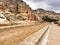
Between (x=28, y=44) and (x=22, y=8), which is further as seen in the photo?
(x=22, y=8)

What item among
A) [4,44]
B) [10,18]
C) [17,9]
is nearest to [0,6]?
[10,18]

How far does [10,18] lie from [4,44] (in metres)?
38.9

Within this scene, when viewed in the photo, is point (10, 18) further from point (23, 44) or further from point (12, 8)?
point (23, 44)

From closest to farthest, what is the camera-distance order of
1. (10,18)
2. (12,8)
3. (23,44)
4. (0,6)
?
1. (23,44)
2. (10,18)
3. (0,6)
4. (12,8)

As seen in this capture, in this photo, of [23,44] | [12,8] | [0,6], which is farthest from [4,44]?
[12,8]

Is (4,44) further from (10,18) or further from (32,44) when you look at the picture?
(10,18)

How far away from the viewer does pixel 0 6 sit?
55.8 metres

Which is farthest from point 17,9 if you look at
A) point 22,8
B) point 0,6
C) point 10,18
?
point 10,18

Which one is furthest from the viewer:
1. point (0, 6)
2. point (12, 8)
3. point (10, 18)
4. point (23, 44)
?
point (12, 8)

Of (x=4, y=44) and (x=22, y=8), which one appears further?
(x=22, y=8)

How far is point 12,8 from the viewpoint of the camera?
225ft

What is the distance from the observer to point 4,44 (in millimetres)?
6875

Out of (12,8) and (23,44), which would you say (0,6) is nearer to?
(12,8)

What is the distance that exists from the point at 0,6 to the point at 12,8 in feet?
43.1
